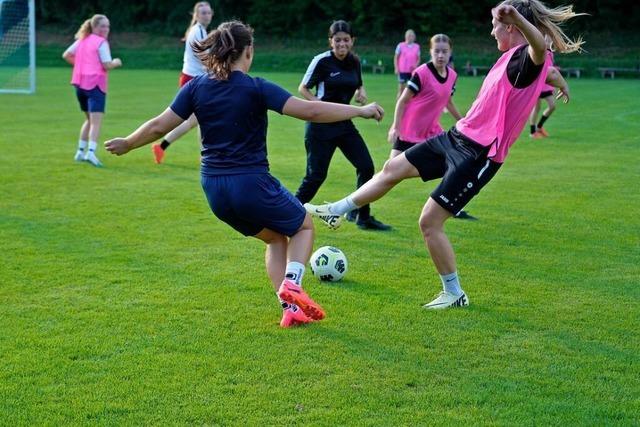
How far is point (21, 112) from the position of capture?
20.9 m

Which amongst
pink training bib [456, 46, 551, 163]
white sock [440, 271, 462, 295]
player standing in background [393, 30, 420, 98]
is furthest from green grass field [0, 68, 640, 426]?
player standing in background [393, 30, 420, 98]

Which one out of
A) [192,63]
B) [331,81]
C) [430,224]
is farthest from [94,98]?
[430,224]

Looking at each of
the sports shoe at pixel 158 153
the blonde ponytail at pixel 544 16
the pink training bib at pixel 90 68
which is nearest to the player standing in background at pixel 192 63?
the sports shoe at pixel 158 153

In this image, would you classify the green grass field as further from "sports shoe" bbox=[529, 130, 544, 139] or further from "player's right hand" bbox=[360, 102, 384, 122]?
"sports shoe" bbox=[529, 130, 544, 139]

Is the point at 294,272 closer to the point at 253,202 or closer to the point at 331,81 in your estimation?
the point at 253,202

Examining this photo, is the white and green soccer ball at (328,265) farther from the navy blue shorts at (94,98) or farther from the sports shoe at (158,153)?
the navy blue shorts at (94,98)

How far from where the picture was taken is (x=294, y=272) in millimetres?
Result: 5730

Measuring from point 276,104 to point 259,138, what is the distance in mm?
310

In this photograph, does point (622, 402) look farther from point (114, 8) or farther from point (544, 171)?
point (114, 8)

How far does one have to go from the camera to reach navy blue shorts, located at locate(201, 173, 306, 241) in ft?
17.9

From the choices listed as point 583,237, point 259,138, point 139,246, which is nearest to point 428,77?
point 583,237

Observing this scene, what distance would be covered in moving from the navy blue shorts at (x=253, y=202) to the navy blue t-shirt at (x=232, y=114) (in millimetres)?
59

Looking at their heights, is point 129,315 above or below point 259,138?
below

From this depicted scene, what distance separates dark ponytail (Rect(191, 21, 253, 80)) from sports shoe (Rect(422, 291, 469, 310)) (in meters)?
2.17
